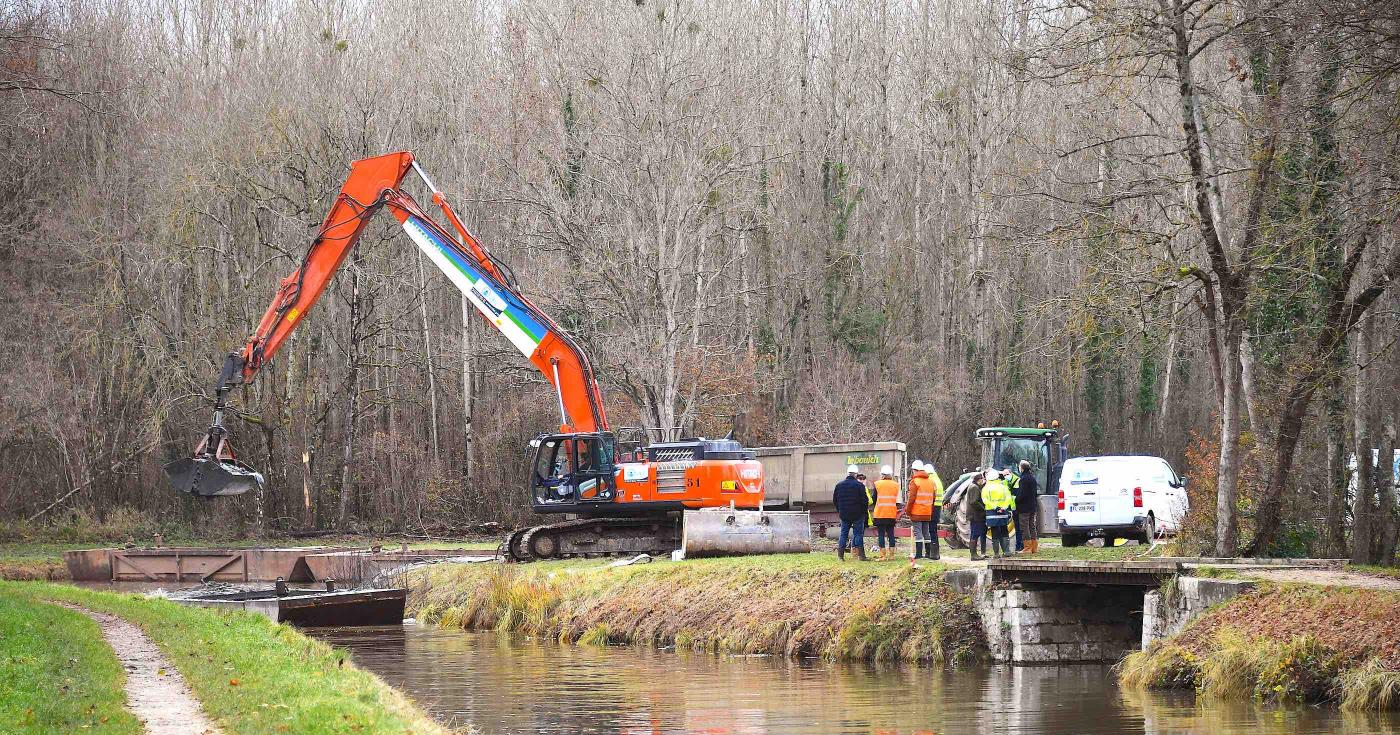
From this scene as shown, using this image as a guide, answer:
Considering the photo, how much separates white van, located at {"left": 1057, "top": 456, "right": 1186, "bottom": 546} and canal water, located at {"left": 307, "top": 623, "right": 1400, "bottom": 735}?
25.1 ft

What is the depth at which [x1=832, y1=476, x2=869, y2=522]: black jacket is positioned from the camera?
24984 millimetres

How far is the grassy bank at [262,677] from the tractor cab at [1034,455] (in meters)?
16.2

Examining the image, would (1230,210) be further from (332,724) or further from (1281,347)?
(332,724)

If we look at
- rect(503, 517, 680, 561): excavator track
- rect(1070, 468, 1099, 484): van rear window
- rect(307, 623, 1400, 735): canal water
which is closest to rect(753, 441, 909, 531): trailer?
rect(503, 517, 680, 561): excavator track

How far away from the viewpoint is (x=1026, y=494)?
82.8 ft

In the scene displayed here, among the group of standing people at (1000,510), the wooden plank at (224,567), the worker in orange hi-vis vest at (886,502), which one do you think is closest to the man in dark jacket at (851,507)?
the worker in orange hi-vis vest at (886,502)

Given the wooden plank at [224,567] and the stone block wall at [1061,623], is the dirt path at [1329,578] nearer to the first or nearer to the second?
the stone block wall at [1061,623]

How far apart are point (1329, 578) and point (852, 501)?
27.9 feet

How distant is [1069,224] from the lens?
21.4 m

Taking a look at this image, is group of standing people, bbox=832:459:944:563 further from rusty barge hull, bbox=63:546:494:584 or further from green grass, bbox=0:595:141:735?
rusty barge hull, bbox=63:546:494:584

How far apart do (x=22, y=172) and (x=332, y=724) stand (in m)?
38.1

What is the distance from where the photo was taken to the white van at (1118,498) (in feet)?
92.7

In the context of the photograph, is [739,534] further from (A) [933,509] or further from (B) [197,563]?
(B) [197,563]

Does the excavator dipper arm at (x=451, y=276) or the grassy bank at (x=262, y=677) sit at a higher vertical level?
the excavator dipper arm at (x=451, y=276)
